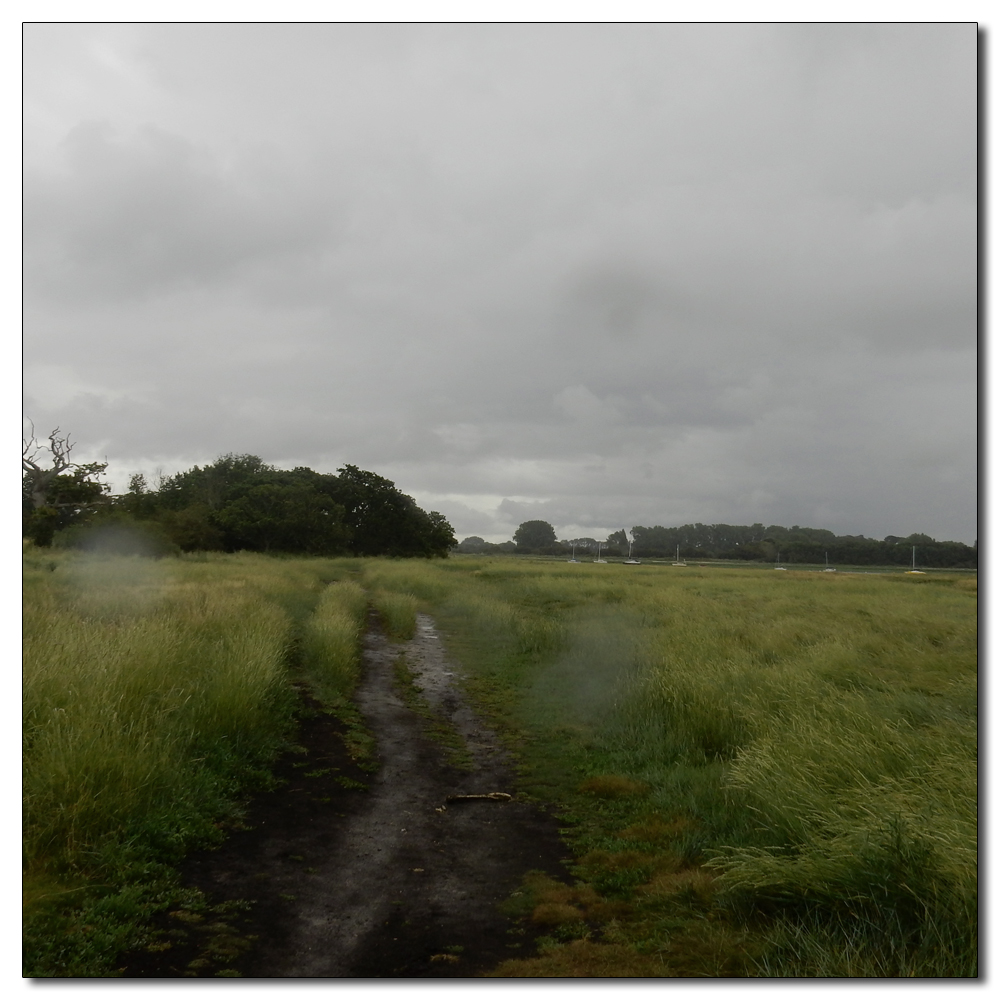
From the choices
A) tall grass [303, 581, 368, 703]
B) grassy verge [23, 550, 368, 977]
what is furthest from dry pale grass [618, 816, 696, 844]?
tall grass [303, 581, 368, 703]

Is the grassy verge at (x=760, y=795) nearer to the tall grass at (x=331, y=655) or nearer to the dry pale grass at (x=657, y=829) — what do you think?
the dry pale grass at (x=657, y=829)

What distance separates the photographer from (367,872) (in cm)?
575

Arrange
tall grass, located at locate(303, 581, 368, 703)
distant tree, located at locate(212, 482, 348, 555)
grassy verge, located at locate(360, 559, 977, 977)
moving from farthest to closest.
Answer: distant tree, located at locate(212, 482, 348, 555) < tall grass, located at locate(303, 581, 368, 703) < grassy verge, located at locate(360, 559, 977, 977)

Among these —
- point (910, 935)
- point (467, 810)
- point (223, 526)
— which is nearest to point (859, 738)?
point (910, 935)

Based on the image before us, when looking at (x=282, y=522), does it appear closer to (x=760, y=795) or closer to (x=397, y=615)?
(x=397, y=615)

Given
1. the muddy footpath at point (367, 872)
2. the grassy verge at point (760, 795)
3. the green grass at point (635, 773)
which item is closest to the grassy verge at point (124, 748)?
the green grass at point (635, 773)

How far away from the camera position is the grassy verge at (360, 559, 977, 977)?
418cm

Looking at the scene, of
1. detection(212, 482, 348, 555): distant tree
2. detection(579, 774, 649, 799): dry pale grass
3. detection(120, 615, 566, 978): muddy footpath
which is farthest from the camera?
detection(212, 482, 348, 555): distant tree

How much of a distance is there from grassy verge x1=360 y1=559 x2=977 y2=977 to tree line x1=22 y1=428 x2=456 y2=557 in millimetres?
6444

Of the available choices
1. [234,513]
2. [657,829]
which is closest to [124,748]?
[657,829]

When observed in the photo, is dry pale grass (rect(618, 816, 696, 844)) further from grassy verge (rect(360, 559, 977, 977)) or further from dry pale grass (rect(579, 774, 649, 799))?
dry pale grass (rect(579, 774, 649, 799))

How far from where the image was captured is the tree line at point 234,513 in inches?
320

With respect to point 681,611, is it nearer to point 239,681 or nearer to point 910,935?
point 239,681

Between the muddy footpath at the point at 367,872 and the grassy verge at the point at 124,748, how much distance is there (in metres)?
0.33
